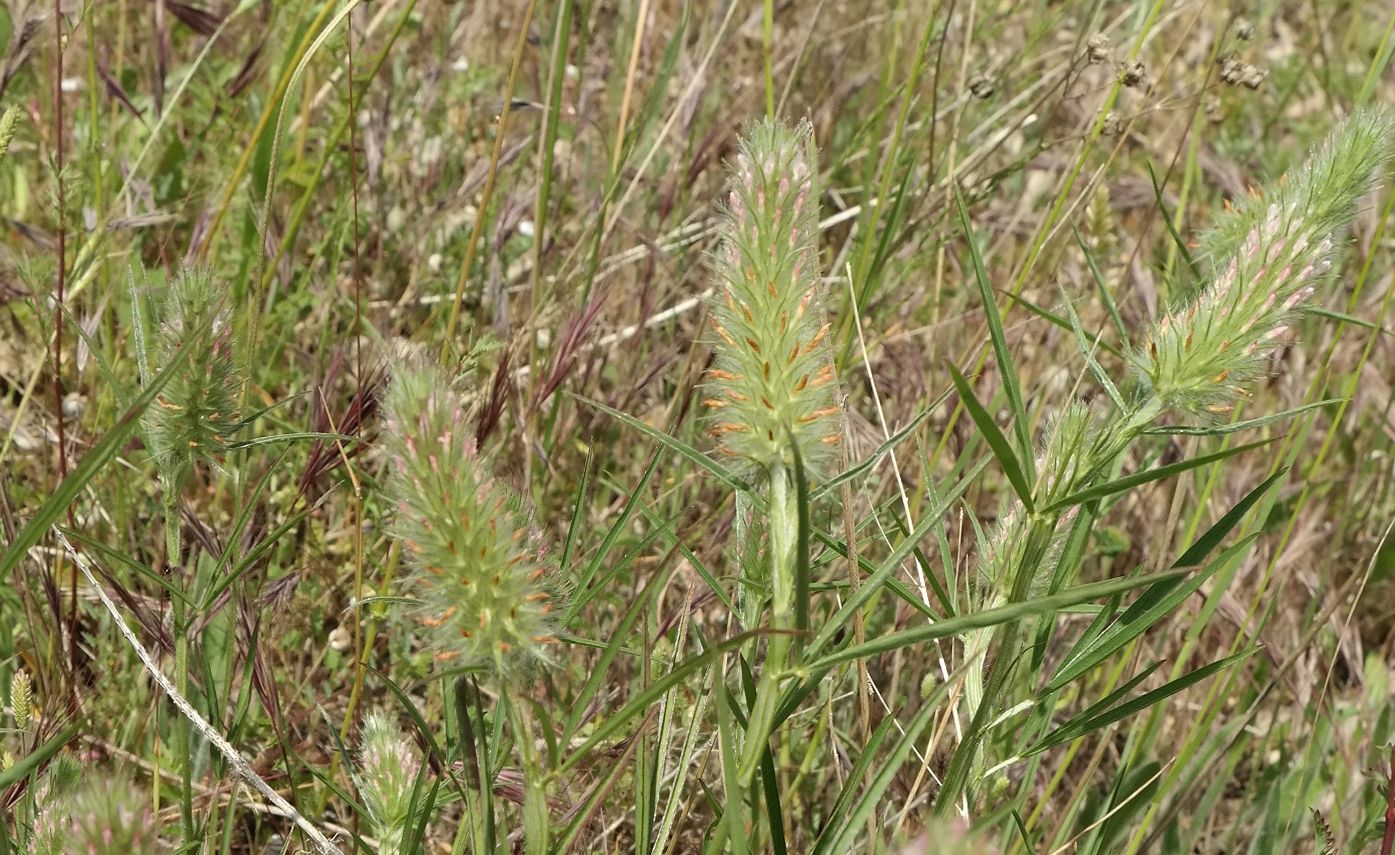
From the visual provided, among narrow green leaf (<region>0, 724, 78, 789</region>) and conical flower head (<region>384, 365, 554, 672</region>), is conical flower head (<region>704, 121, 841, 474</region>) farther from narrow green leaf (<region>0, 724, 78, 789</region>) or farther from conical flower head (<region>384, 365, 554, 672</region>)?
narrow green leaf (<region>0, 724, 78, 789</region>)

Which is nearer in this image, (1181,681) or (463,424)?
(463,424)

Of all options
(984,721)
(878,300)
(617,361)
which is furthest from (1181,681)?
(617,361)

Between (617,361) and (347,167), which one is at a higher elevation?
(347,167)

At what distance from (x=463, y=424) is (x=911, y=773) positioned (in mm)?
1514

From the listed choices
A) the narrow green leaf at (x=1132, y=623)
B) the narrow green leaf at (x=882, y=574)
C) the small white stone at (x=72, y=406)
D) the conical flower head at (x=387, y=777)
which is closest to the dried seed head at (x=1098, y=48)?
the narrow green leaf at (x=1132, y=623)

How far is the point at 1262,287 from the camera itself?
1.23 m

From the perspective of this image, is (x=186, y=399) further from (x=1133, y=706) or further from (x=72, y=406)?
(x=72, y=406)

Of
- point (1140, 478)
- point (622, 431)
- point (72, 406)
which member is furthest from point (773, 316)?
point (72, 406)

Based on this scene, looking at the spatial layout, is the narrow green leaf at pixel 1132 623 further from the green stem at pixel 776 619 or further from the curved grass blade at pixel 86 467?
the curved grass blade at pixel 86 467

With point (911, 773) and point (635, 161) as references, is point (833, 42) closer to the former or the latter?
point (635, 161)

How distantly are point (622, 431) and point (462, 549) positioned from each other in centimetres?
177

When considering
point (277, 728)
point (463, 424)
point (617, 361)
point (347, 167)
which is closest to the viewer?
point (463, 424)

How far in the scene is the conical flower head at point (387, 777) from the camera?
1390 millimetres

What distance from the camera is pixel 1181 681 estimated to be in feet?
4.32
